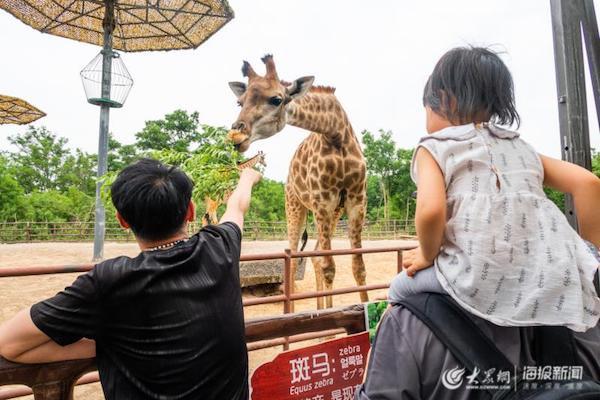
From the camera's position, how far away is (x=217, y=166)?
9.34 ft

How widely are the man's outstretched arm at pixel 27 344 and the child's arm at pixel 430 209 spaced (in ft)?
3.03

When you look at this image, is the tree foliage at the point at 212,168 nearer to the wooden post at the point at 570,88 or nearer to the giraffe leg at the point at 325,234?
the giraffe leg at the point at 325,234

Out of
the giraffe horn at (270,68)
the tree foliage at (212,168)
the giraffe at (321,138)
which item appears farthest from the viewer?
the giraffe horn at (270,68)

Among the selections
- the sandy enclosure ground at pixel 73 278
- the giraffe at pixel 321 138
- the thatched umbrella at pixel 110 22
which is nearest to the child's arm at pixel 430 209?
the giraffe at pixel 321 138

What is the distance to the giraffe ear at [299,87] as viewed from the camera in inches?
162

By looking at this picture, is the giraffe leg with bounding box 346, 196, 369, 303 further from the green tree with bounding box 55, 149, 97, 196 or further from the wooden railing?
the green tree with bounding box 55, 149, 97, 196

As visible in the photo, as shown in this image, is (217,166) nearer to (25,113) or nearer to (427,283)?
(427,283)

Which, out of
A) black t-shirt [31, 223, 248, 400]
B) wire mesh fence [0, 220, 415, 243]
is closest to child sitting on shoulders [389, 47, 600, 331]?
black t-shirt [31, 223, 248, 400]

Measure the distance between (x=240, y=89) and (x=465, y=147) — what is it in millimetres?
3675

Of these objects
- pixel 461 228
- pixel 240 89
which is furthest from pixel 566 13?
pixel 240 89

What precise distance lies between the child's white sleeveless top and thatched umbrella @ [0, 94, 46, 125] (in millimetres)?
10706

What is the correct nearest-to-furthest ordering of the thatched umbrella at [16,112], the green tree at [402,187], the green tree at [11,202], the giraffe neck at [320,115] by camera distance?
the giraffe neck at [320,115], the thatched umbrella at [16,112], the green tree at [11,202], the green tree at [402,187]

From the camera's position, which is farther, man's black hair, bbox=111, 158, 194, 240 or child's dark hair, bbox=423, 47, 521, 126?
man's black hair, bbox=111, 158, 194, 240

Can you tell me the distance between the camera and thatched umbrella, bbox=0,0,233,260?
721 cm
